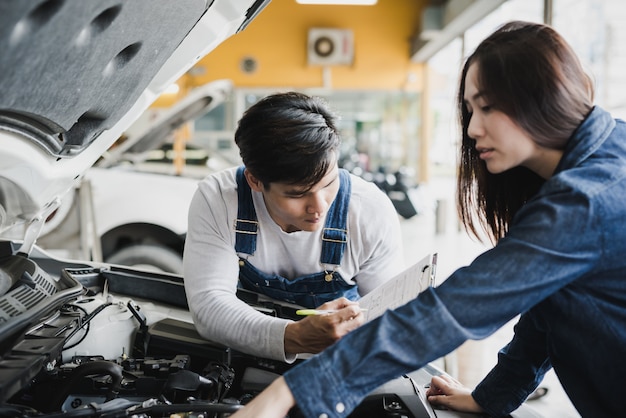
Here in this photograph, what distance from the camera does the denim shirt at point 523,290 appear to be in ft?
2.85

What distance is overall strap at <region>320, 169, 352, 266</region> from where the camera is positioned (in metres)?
1.49

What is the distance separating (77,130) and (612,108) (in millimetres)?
4277

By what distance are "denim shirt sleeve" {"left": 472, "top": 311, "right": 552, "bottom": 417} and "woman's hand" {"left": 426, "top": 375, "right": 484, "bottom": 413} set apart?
15 mm

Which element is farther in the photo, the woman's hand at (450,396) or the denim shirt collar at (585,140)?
the woman's hand at (450,396)

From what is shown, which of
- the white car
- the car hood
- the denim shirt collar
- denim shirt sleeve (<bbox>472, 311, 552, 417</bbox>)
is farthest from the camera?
the white car

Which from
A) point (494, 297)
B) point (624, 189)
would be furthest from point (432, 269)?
point (624, 189)

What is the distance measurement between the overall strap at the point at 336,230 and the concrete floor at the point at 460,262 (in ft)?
0.84

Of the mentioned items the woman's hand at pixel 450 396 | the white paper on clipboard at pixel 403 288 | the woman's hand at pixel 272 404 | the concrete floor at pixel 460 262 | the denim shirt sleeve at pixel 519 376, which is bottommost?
the concrete floor at pixel 460 262

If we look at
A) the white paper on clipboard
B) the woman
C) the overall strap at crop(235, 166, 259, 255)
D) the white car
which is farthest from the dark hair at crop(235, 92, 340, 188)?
the white car

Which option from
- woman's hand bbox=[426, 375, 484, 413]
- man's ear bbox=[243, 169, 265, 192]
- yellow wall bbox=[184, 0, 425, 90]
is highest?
yellow wall bbox=[184, 0, 425, 90]

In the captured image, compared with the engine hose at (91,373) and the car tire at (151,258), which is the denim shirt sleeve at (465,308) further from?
the car tire at (151,258)

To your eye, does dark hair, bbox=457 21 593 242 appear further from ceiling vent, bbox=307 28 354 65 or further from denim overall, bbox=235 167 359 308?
ceiling vent, bbox=307 28 354 65

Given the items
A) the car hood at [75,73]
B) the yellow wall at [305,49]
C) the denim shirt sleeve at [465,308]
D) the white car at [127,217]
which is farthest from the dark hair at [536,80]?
the yellow wall at [305,49]

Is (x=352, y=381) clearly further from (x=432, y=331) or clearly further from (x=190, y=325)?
(x=190, y=325)
